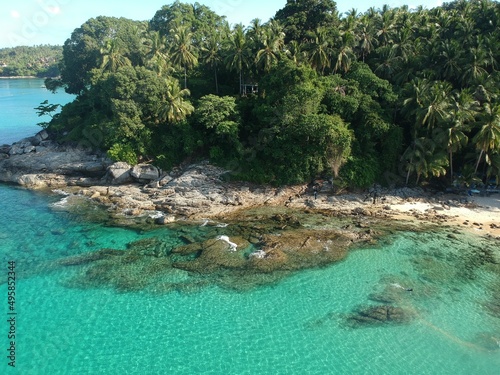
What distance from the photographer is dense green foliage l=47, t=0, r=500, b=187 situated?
37.0 m

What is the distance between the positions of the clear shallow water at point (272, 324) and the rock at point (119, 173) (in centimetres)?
1482

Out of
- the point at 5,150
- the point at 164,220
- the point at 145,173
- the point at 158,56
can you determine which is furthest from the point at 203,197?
the point at 5,150

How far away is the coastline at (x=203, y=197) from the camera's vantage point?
115 feet

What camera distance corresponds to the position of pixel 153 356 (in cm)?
1939

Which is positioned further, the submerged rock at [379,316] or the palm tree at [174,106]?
the palm tree at [174,106]

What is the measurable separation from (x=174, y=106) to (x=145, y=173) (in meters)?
8.54

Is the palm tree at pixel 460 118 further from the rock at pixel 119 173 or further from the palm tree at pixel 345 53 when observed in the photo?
the rock at pixel 119 173

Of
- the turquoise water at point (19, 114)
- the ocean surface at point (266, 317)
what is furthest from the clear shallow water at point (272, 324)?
the turquoise water at point (19, 114)

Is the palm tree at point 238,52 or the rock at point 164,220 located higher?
the palm tree at point 238,52

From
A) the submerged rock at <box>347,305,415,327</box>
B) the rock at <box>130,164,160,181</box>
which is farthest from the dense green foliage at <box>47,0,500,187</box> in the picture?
Result: the submerged rock at <box>347,305,415,327</box>

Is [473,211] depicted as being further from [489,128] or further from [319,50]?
[319,50]

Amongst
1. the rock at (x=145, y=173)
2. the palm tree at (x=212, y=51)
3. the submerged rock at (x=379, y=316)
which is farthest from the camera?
the palm tree at (x=212, y=51)

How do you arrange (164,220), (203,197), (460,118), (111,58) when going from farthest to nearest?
(111,58) → (203,197) → (460,118) → (164,220)

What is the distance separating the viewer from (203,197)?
38125mm
